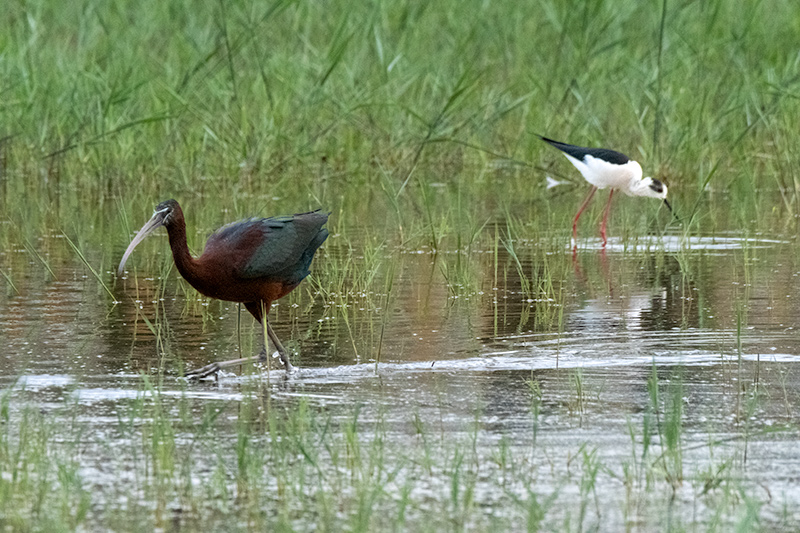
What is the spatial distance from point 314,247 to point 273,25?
8620 mm

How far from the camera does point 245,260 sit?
5.96m

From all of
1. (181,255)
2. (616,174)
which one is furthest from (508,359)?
→ (616,174)

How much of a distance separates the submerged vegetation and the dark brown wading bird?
275 millimetres

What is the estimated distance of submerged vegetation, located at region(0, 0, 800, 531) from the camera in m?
4.14

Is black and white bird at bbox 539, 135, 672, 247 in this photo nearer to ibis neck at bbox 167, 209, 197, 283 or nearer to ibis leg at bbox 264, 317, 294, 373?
ibis leg at bbox 264, 317, 294, 373

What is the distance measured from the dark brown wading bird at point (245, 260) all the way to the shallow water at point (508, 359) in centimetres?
27

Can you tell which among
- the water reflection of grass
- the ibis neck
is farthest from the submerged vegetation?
the ibis neck

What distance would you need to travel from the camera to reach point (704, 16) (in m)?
14.6

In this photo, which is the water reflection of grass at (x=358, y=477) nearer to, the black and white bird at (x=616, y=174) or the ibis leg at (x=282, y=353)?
the ibis leg at (x=282, y=353)

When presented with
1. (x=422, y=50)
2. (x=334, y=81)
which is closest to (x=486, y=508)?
(x=334, y=81)

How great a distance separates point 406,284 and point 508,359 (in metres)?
1.88

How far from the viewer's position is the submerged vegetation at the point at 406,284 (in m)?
4.14

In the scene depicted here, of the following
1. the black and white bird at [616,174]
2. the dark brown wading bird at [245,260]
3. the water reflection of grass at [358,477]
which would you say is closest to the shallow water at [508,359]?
the water reflection of grass at [358,477]

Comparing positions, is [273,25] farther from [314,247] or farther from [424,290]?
[314,247]
